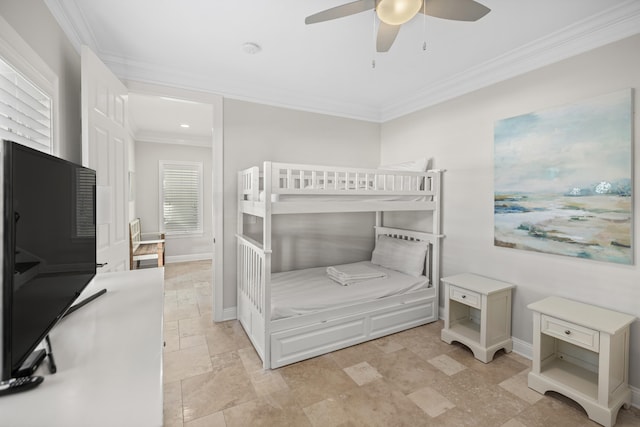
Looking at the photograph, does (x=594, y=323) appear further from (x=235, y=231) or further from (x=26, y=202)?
(x=235, y=231)

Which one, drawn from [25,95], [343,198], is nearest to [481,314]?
[343,198]

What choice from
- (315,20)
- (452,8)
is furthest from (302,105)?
(452,8)

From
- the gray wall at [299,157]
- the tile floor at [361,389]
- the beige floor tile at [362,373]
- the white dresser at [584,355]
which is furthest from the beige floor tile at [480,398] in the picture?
the gray wall at [299,157]

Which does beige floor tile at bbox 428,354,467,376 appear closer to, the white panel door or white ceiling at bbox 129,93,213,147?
the white panel door

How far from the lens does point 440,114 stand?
3250 mm

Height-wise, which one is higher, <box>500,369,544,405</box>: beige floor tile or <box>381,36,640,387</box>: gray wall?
<box>381,36,640,387</box>: gray wall

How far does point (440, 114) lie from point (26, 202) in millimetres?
3412

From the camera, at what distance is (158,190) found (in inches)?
229

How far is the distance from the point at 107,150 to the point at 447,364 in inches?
122

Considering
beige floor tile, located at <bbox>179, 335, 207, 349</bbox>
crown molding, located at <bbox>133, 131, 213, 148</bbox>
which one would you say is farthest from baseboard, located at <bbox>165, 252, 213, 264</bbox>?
beige floor tile, located at <bbox>179, 335, 207, 349</bbox>

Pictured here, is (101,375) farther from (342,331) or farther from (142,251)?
Answer: (142,251)

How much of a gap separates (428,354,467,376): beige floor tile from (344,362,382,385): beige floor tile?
0.52 m

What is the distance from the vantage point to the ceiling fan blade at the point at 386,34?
178cm

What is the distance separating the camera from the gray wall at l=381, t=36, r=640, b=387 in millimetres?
2018
